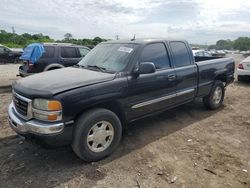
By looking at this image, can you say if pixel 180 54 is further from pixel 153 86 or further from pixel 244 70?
pixel 244 70

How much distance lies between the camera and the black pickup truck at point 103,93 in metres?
3.48

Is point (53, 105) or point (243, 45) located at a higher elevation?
point (243, 45)

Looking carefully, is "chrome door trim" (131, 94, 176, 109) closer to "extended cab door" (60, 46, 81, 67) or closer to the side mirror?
the side mirror

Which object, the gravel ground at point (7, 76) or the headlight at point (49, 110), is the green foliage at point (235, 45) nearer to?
the gravel ground at point (7, 76)

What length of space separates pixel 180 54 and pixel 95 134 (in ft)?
8.95

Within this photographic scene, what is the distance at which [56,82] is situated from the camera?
148 inches

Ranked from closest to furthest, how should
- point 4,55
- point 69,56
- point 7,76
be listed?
Result: point 69,56 < point 7,76 < point 4,55

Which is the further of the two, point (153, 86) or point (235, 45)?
point (235, 45)

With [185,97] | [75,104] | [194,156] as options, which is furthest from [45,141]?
[185,97]

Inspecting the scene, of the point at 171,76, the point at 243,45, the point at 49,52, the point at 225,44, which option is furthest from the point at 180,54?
the point at 225,44

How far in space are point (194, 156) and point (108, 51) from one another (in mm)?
2447

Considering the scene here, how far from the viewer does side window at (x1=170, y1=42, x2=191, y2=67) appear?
5293 millimetres

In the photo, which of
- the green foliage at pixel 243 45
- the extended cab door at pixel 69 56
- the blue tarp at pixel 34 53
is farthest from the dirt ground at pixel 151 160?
the green foliage at pixel 243 45

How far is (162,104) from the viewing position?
16.4ft
